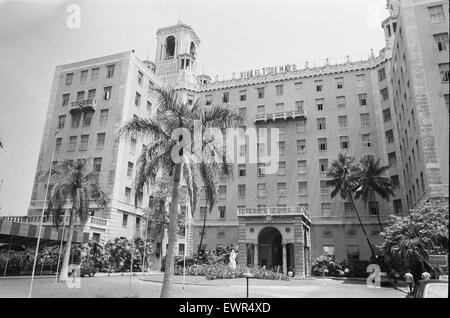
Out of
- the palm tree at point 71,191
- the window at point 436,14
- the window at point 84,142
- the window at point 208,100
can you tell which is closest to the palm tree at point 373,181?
the window at point 436,14

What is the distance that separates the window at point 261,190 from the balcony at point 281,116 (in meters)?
9.71

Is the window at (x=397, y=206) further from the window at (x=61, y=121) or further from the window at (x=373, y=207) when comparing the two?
the window at (x=61, y=121)

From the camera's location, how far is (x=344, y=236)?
147ft

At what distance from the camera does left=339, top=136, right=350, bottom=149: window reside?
47.8 meters

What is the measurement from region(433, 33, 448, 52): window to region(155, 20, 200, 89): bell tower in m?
36.7

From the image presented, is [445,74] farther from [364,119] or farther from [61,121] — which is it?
[61,121]

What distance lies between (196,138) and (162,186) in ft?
99.1

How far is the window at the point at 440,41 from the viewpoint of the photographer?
28.6 metres

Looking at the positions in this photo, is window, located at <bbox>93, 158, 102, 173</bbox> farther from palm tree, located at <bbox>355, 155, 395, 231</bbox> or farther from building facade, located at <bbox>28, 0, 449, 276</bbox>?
palm tree, located at <bbox>355, 155, 395, 231</bbox>
